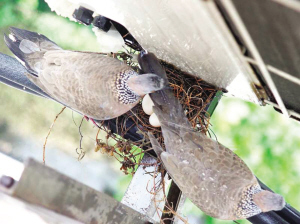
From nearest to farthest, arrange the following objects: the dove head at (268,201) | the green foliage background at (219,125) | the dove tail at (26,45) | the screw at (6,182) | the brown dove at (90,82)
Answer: the screw at (6,182) < the dove head at (268,201) < the brown dove at (90,82) < the dove tail at (26,45) < the green foliage background at (219,125)

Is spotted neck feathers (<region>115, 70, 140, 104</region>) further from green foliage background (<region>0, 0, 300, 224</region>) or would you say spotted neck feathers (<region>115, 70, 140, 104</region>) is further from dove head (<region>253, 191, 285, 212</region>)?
green foliage background (<region>0, 0, 300, 224</region>)

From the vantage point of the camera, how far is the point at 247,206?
2080 millimetres

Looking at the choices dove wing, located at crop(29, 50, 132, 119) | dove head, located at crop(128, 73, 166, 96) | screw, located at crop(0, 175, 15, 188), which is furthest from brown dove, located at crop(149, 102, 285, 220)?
screw, located at crop(0, 175, 15, 188)

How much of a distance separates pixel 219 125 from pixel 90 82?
86.7 inches

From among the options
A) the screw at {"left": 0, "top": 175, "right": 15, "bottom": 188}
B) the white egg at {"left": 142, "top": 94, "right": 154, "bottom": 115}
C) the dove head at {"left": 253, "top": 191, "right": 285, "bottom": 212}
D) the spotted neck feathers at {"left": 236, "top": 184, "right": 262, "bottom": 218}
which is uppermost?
the white egg at {"left": 142, "top": 94, "right": 154, "bottom": 115}

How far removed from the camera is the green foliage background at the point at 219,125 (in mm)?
4145

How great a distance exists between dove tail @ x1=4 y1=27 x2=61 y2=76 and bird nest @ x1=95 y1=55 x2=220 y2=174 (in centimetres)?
58

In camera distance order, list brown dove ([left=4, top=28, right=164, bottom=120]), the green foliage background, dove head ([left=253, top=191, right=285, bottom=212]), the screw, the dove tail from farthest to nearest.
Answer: the green foliage background → the dove tail → brown dove ([left=4, top=28, right=164, bottom=120]) → dove head ([left=253, top=191, right=285, bottom=212]) → the screw

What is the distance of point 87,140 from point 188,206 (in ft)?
3.81

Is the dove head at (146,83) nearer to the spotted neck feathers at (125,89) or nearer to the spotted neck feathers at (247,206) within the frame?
the spotted neck feathers at (125,89)

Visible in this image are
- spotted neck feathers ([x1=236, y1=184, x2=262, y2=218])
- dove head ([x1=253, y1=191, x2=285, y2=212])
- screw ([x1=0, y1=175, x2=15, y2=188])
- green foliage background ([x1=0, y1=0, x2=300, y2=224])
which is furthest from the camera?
green foliage background ([x1=0, y1=0, x2=300, y2=224])

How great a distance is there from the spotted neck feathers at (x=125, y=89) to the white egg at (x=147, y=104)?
52mm

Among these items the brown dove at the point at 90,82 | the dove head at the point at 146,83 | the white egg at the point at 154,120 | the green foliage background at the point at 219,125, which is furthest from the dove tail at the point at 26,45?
the green foliage background at the point at 219,125

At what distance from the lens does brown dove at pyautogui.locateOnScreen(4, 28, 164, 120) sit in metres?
2.22
